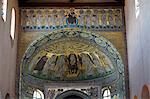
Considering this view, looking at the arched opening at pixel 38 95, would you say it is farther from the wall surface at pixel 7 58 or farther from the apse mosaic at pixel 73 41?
the wall surface at pixel 7 58

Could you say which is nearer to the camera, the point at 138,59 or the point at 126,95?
the point at 138,59

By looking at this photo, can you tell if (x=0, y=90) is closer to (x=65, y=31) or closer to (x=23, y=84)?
(x=23, y=84)

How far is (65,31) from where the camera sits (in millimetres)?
17688

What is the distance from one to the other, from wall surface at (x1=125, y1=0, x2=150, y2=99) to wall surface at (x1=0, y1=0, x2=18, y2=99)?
5.44 meters

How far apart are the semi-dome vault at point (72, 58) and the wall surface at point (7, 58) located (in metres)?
1.06

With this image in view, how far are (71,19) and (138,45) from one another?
14.3 feet

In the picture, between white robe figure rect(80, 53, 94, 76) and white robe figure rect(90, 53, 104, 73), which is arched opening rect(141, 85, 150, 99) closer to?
white robe figure rect(90, 53, 104, 73)

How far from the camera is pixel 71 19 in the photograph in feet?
58.6

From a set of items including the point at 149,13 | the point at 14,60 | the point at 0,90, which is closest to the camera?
the point at 149,13

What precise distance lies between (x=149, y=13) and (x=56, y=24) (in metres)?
6.37

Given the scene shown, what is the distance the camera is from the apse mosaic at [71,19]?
17766 mm

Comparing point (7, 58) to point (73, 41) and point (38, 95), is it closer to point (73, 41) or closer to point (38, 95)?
point (73, 41)

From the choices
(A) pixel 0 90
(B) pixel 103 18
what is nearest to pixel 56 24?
(B) pixel 103 18

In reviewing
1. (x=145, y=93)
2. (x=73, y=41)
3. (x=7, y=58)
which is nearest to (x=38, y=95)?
(x=73, y=41)
